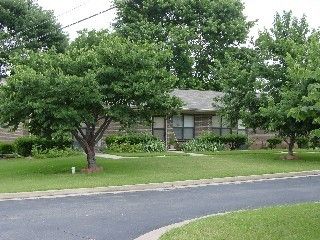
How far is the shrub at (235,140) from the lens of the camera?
124ft

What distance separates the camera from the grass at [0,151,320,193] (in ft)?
63.4

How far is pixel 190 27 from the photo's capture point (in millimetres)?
57344

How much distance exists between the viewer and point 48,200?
50.8 feet

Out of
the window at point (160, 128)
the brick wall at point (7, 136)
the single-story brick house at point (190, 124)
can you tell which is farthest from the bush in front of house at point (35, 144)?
the window at point (160, 128)

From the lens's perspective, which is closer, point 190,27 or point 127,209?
point 127,209

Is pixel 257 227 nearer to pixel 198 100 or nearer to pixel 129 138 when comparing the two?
pixel 129 138

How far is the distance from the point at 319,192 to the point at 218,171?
21.7 feet

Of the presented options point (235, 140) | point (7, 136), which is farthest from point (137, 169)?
point (7, 136)

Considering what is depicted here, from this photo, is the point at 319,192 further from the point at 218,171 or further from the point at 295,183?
the point at 218,171

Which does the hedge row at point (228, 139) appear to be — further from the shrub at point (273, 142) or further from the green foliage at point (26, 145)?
the green foliage at point (26, 145)

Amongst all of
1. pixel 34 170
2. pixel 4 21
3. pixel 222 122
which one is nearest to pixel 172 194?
pixel 34 170

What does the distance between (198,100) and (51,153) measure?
525 inches

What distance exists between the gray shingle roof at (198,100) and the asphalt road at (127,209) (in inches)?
749

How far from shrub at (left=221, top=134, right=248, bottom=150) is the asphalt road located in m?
18.4
